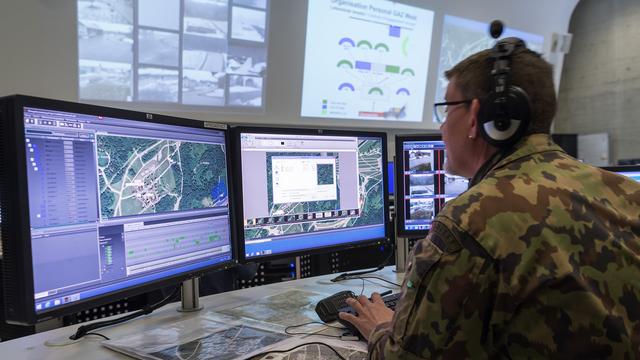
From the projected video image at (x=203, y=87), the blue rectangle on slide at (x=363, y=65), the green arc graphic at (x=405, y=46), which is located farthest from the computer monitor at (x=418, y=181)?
the green arc graphic at (x=405, y=46)

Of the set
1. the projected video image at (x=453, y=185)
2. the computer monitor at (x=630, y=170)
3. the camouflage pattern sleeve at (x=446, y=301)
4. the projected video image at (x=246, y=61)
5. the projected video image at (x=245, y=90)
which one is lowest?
the camouflage pattern sleeve at (x=446, y=301)

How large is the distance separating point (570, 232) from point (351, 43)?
3590 mm

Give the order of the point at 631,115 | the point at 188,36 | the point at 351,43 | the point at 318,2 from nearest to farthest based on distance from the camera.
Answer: the point at 188,36 → the point at 318,2 → the point at 351,43 → the point at 631,115

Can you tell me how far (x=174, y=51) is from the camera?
334 centimetres

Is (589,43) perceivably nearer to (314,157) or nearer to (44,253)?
(314,157)

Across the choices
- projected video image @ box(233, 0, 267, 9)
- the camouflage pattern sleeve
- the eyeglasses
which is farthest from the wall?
the camouflage pattern sleeve

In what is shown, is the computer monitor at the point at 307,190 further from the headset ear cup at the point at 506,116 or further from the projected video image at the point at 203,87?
the projected video image at the point at 203,87

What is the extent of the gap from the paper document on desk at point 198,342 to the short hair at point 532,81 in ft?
2.22

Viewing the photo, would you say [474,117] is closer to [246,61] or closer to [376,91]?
[246,61]

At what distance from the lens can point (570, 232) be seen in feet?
2.28

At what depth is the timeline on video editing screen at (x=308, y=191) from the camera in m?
1.37

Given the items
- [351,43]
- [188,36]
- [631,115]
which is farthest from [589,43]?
[188,36]

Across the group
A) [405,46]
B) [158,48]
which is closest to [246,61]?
[158,48]

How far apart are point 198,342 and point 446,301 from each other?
23.2 inches
